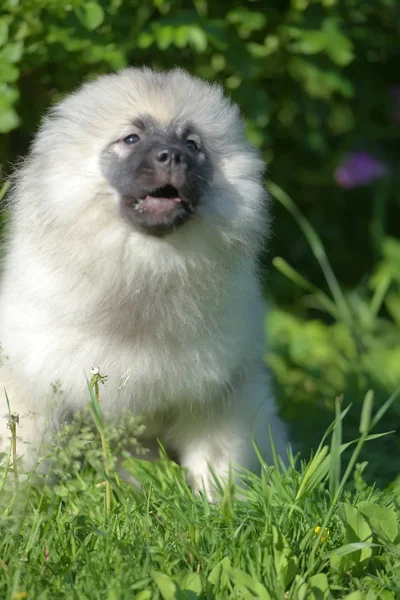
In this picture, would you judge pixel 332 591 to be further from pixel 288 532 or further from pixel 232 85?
pixel 232 85

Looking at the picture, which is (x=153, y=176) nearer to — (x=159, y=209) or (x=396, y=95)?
(x=159, y=209)

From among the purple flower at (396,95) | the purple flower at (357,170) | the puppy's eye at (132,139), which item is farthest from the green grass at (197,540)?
the purple flower at (396,95)

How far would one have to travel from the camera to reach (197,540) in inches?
99.8

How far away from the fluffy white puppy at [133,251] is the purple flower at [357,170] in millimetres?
2754

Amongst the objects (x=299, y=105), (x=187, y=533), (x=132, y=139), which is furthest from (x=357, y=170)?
(x=187, y=533)

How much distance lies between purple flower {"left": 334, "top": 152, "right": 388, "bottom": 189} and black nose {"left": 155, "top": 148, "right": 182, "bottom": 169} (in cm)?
315

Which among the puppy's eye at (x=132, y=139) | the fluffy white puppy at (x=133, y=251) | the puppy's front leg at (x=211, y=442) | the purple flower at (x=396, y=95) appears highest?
the purple flower at (x=396, y=95)

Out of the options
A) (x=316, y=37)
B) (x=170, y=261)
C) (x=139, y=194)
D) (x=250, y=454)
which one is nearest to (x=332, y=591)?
(x=250, y=454)

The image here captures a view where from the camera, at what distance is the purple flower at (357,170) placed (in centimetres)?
584

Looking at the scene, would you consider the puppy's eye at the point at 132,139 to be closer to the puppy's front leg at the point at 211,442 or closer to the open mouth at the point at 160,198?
the open mouth at the point at 160,198

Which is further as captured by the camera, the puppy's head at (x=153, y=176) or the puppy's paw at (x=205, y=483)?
the puppy's paw at (x=205, y=483)

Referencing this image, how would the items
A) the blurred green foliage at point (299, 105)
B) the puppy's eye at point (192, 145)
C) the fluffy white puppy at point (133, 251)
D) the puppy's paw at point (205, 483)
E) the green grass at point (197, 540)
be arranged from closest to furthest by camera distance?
the green grass at point (197, 540) → the fluffy white puppy at point (133, 251) → the puppy's eye at point (192, 145) → the puppy's paw at point (205, 483) → the blurred green foliage at point (299, 105)

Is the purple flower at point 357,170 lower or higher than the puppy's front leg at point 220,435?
higher

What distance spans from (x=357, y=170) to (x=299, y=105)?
1032mm
